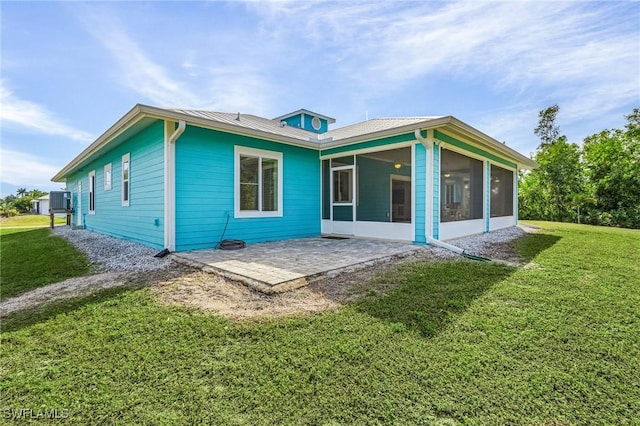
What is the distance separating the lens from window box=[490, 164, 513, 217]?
966 centimetres

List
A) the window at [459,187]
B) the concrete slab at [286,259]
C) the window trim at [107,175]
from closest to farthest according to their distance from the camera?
1. the concrete slab at [286,259]
2. the window at [459,187]
3. the window trim at [107,175]

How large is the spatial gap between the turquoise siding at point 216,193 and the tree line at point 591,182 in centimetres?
1472

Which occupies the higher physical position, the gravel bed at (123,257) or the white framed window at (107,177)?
the white framed window at (107,177)

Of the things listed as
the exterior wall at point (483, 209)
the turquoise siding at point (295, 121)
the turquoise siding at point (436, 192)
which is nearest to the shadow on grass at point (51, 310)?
the turquoise siding at point (436, 192)

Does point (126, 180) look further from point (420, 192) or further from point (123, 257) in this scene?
point (420, 192)

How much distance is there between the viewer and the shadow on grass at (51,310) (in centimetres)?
290

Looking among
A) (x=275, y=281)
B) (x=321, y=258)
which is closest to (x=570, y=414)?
(x=275, y=281)

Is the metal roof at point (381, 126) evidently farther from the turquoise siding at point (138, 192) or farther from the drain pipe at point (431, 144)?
the turquoise siding at point (138, 192)

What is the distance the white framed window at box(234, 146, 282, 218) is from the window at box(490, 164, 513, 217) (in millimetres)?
6938

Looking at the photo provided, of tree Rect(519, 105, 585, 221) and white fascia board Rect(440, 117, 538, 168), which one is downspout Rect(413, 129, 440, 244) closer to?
white fascia board Rect(440, 117, 538, 168)

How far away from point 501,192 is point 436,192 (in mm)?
5411

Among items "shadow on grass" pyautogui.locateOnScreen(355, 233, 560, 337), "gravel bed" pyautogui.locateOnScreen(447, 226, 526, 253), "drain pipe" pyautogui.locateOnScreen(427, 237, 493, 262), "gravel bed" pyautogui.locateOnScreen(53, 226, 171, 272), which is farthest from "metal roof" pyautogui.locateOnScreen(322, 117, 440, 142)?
"gravel bed" pyautogui.locateOnScreen(53, 226, 171, 272)

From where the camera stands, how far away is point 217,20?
22.0ft

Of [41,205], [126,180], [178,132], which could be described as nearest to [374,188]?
[178,132]
